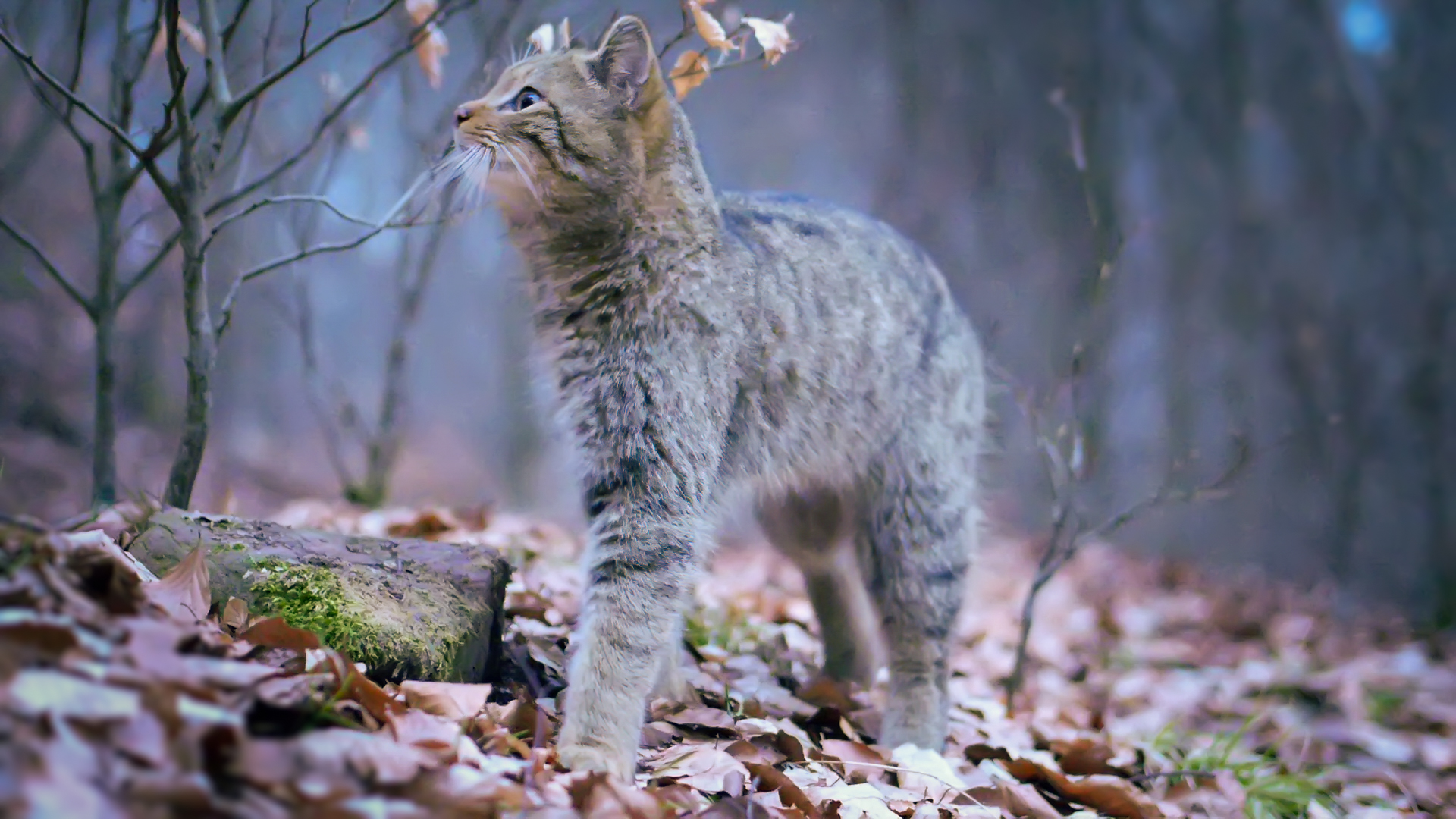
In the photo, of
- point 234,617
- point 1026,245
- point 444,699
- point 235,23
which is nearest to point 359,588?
point 234,617

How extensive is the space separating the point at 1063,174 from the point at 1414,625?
4228 millimetres

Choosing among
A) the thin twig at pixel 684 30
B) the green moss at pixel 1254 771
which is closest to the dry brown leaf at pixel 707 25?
the thin twig at pixel 684 30

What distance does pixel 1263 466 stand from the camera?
729 cm

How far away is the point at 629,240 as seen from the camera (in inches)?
105

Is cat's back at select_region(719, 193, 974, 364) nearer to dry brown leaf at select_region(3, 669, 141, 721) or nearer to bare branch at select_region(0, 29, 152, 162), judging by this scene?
bare branch at select_region(0, 29, 152, 162)

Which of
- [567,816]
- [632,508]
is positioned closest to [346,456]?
[632,508]

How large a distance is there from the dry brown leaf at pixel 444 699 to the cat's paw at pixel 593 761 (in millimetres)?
210

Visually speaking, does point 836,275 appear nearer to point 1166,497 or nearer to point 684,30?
point 684,30

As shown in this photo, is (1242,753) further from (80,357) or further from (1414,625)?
(80,357)

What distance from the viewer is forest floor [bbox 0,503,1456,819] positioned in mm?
1316

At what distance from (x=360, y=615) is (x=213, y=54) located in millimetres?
1490

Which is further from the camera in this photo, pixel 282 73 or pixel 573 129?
pixel 573 129

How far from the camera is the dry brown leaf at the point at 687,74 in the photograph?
3.00 m

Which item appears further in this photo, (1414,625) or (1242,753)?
(1414,625)
